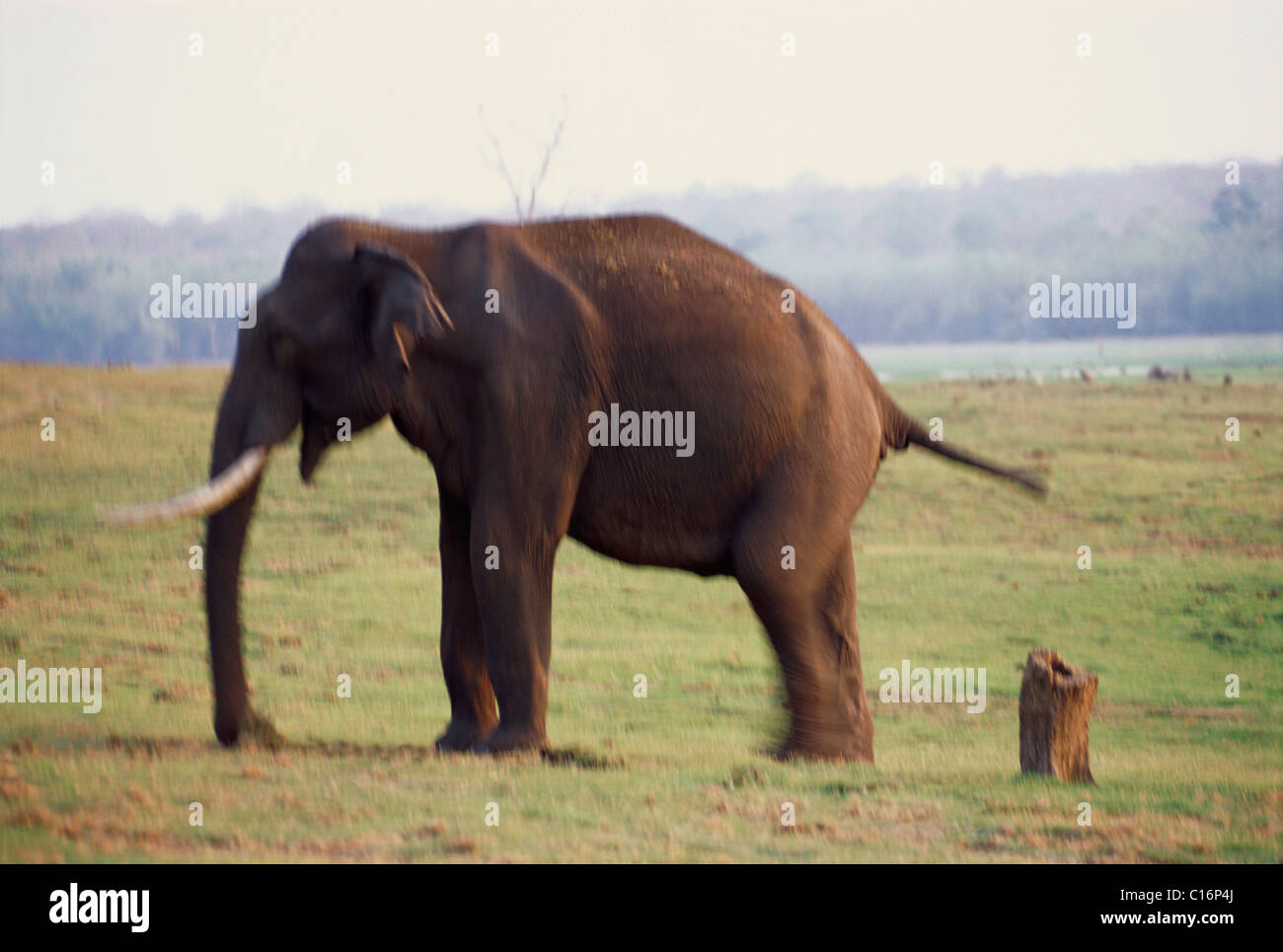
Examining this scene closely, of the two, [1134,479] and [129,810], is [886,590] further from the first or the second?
[129,810]

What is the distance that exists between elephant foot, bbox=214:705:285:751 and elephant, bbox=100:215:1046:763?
0.02 m

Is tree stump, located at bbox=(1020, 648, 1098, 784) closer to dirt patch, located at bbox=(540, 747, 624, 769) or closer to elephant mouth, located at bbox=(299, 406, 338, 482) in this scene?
dirt patch, located at bbox=(540, 747, 624, 769)

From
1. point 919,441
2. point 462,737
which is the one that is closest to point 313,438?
point 462,737

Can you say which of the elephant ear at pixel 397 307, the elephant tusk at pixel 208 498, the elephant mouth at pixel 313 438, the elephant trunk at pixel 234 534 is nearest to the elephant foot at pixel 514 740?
the elephant trunk at pixel 234 534

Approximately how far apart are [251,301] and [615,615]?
12.7 m

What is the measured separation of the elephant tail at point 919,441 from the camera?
53.8ft

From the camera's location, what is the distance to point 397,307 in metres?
14.2

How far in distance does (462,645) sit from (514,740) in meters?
1.29

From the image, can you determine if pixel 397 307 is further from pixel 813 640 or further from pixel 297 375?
pixel 813 640

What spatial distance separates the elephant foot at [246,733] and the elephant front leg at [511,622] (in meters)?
1.70

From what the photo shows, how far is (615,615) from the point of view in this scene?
2688 cm

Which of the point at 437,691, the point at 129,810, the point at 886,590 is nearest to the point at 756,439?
the point at 129,810

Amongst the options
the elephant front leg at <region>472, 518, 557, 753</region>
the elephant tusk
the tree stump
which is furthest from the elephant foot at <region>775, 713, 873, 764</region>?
the elephant tusk

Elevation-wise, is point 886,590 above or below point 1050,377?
below
